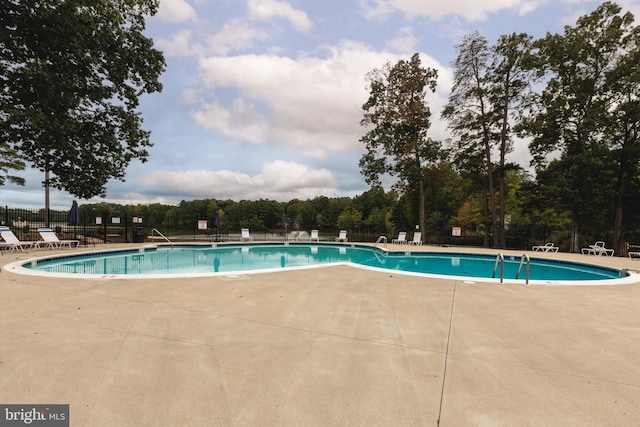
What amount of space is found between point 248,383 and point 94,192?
44.3 feet

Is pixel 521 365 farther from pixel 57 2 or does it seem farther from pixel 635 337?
pixel 57 2

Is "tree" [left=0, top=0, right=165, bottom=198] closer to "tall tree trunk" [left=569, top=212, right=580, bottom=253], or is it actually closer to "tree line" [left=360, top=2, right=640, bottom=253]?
"tree line" [left=360, top=2, right=640, bottom=253]

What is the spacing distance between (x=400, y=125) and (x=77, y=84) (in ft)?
57.5

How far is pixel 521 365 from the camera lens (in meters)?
2.52

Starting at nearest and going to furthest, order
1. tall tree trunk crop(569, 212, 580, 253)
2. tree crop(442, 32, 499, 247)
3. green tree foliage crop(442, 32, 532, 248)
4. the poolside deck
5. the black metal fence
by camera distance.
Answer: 1. the poolside deck
2. the black metal fence
3. tall tree trunk crop(569, 212, 580, 253)
4. green tree foliage crop(442, 32, 532, 248)
5. tree crop(442, 32, 499, 247)

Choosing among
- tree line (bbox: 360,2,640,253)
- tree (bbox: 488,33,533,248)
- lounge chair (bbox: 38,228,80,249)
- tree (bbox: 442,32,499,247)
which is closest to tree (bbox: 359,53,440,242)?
tree line (bbox: 360,2,640,253)

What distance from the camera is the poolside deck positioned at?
6.07 ft

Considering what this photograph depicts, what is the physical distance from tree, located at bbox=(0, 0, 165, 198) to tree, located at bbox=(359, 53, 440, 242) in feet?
45.0

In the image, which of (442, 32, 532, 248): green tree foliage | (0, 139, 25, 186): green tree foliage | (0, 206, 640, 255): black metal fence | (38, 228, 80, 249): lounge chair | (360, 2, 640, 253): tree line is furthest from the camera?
(0, 139, 25, 186): green tree foliage

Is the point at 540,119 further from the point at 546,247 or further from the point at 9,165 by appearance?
the point at 9,165

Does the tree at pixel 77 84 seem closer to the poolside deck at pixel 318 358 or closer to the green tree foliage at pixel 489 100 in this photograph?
the poolside deck at pixel 318 358

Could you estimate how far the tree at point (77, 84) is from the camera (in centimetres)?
868

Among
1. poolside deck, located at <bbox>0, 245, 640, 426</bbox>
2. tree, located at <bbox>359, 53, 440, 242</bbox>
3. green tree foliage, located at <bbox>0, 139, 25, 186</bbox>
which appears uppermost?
tree, located at <bbox>359, 53, 440, 242</bbox>

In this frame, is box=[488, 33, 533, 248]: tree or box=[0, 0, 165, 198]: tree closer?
box=[0, 0, 165, 198]: tree
